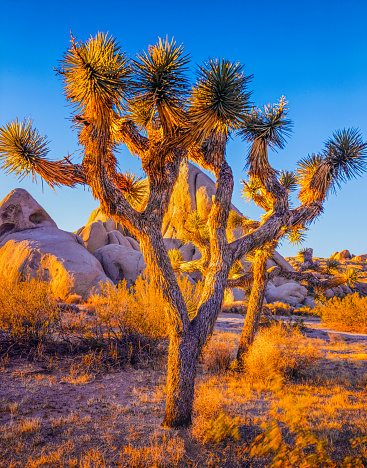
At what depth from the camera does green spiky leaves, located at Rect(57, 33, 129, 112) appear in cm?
536

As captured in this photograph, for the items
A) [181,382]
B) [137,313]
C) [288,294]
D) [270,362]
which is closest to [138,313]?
[137,313]

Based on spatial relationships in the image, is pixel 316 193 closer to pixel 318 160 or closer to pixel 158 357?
pixel 318 160

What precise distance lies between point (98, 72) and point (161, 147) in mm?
1540

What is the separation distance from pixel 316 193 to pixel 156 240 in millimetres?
4733

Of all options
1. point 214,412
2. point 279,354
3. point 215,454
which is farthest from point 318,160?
point 215,454

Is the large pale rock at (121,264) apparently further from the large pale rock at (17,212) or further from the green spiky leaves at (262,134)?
the green spiky leaves at (262,134)

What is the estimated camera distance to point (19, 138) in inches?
230

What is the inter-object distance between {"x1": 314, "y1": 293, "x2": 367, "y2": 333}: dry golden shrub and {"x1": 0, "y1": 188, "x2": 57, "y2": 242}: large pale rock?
718 inches

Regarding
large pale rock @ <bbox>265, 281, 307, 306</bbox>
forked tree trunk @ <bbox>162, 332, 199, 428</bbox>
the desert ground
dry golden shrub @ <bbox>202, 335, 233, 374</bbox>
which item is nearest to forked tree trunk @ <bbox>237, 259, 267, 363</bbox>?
dry golden shrub @ <bbox>202, 335, 233, 374</bbox>

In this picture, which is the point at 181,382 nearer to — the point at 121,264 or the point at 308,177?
the point at 308,177

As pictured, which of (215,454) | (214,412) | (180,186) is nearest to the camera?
(215,454)

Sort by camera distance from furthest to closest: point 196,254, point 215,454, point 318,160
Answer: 1. point 196,254
2. point 318,160
3. point 215,454

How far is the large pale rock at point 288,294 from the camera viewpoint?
→ 27.0m

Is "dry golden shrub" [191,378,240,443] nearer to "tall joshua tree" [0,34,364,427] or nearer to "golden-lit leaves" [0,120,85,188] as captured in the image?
"tall joshua tree" [0,34,364,427]
